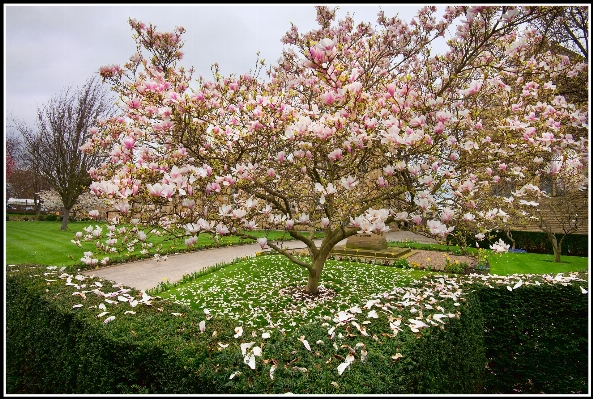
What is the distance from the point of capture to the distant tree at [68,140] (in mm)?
17484

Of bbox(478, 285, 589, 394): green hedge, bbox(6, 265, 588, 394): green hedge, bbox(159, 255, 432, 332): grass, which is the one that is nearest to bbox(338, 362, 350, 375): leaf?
bbox(6, 265, 588, 394): green hedge

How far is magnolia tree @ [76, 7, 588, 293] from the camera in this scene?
3.76 meters

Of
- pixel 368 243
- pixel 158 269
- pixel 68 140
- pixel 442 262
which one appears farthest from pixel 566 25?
pixel 68 140

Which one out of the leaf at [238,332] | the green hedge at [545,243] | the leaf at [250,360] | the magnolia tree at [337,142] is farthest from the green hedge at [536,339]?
the green hedge at [545,243]

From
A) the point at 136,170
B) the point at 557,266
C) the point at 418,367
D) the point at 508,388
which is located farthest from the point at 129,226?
the point at 557,266

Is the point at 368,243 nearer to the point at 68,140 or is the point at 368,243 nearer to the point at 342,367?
the point at 342,367

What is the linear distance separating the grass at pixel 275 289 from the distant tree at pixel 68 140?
1226 cm

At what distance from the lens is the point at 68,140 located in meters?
17.7

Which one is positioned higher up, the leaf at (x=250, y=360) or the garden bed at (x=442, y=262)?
the leaf at (x=250, y=360)

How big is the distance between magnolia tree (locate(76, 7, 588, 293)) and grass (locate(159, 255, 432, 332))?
5.62 feet

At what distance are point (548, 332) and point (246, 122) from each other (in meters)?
4.60

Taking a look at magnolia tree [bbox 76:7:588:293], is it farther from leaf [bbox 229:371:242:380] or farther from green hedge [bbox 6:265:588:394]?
leaf [bbox 229:371:242:380]

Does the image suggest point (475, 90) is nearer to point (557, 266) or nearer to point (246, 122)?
point (246, 122)

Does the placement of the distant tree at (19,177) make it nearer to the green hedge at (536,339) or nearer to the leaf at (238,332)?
the leaf at (238,332)
